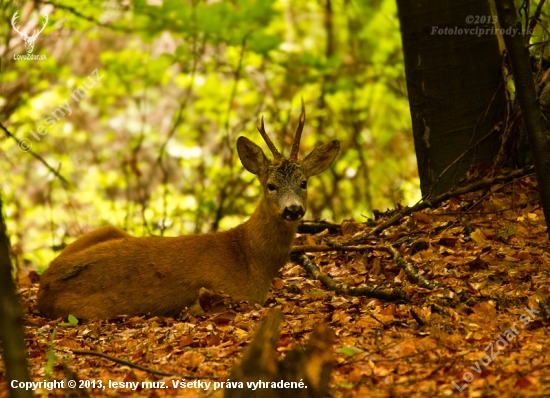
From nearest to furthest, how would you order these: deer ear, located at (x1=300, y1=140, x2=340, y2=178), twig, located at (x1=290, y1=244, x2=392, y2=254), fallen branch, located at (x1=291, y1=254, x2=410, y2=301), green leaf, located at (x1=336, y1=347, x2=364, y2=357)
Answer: green leaf, located at (x1=336, y1=347, x2=364, y2=357)
fallen branch, located at (x1=291, y1=254, x2=410, y2=301)
twig, located at (x1=290, y1=244, x2=392, y2=254)
deer ear, located at (x1=300, y1=140, x2=340, y2=178)

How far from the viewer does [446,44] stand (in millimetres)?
6734

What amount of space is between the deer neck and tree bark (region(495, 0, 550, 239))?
216 cm

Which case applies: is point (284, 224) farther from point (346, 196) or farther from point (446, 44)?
point (346, 196)

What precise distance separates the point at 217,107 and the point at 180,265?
795 cm

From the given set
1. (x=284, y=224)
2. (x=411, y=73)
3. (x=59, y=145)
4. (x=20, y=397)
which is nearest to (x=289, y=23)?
(x=59, y=145)

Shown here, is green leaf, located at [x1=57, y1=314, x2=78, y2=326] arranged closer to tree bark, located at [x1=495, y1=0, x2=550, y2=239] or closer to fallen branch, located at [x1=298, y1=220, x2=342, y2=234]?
fallen branch, located at [x1=298, y1=220, x2=342, y2=234]

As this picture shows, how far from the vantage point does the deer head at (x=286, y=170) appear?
5.70m

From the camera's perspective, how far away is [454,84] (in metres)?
6.70

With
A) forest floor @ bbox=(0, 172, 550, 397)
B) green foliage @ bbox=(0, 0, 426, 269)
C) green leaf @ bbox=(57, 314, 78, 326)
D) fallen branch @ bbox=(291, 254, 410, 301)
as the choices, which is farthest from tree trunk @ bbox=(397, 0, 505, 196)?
green leaf @ bbox=(57, 314, 78, 326)

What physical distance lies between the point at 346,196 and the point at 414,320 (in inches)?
317

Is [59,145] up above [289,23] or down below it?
below

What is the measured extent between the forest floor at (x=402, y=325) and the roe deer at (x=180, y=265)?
18cm

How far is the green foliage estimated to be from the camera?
419 inches

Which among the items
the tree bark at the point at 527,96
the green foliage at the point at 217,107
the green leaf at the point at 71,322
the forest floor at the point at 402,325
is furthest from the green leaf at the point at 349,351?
the green foliage at the point at 217,107
